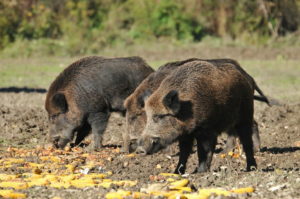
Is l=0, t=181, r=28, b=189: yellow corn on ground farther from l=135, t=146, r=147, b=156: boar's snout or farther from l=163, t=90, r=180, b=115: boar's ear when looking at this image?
l=163, t=90, r=180, b=115: boar's ear

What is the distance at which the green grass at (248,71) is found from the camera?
47.6ft

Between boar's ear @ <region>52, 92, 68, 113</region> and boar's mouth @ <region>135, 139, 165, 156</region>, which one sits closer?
boar's mouth @ <region>135, 139, 165, 156</region>

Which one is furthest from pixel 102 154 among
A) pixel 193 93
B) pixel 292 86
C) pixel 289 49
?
pixel 289 49

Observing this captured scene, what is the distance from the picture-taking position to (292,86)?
595 inches

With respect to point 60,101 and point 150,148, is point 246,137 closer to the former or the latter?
point 150,148

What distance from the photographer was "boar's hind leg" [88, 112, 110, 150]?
840 centimetres

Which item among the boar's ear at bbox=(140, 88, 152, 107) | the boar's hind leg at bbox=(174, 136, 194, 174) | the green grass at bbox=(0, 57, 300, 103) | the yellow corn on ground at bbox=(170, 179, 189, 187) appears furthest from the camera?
the green grass at bbox=(0, 57, 300, 103)

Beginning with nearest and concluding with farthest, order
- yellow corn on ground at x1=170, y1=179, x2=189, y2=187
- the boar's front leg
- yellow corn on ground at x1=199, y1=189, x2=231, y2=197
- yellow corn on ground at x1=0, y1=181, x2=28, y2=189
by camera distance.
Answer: yellow corn on ground at x1=199, y1=189, x2=231, y2=197 < yellow corn on ground at x1=170, y1=179, x2=189, y2=187 < yellow corn on ground at x1=0, y1=181, x2=28, y2=189 < the boar's front leg

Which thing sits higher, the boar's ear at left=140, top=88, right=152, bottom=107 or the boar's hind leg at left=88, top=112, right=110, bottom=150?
the boar's ear at left=140, top=88, right=152, bottom=107

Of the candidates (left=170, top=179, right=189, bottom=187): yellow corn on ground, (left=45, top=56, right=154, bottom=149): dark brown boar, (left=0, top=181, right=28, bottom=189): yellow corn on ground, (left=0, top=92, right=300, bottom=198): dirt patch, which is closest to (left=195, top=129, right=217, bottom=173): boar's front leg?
(left=0, top=92, right=300, bottom=198): dirt patch

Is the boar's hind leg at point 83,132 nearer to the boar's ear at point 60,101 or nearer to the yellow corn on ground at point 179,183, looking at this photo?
the boar's ear at point 60,101

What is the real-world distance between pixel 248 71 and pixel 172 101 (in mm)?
12873

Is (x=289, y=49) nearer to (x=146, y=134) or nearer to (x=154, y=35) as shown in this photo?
(x=154, y=35)

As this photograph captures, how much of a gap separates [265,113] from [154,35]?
16765mm
